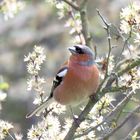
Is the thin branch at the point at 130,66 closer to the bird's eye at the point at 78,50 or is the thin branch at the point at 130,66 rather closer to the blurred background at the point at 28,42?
the bird's eye at the point at 78,50

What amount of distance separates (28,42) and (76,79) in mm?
6074

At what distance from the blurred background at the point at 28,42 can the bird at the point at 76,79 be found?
17.6 feet

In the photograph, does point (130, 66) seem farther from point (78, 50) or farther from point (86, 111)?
point (78, 50)

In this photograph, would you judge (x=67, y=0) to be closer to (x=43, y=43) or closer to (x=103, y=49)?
(x=103, y=49)

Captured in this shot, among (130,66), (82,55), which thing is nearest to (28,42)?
(82,55)

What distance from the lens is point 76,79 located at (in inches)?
158

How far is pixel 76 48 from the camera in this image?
12.8 ft

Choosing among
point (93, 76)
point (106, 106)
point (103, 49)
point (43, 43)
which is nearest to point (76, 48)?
point (93, 76)

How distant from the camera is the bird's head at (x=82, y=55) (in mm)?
3902

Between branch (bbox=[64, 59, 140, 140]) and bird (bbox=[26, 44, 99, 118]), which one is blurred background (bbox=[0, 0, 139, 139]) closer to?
bird (bbox=[26, 44, 99, 118])

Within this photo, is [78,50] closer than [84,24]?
No

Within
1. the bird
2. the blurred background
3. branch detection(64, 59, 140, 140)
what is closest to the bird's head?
the bird

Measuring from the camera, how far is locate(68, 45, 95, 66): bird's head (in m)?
3.90

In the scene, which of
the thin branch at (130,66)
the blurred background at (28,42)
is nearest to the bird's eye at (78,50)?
the thin branch at (130,66)
